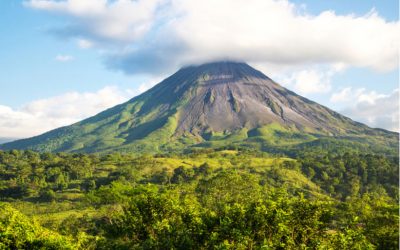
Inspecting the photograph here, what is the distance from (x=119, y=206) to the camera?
3445 inches

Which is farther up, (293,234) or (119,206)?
(293,234)

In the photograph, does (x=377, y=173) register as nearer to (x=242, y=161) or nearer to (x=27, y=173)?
(x=242, y=161)

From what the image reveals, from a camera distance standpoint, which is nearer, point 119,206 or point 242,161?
point 119,206

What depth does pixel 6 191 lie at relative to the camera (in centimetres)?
13675

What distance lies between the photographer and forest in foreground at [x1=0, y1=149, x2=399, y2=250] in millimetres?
34469

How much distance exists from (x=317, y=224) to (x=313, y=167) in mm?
137361

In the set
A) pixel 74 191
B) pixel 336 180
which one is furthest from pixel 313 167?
pixel 74 191

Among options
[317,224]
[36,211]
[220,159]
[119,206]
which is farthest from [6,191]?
[317,224]

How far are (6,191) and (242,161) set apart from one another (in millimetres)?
96647

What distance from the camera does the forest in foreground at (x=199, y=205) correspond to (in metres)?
34.5

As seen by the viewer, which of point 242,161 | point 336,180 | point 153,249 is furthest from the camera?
point 242,161

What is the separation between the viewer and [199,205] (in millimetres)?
71938


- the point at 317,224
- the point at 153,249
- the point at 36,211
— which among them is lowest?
the point at 36,211

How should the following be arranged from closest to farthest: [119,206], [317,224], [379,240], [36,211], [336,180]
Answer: [317,224], [379,240], [119,206], [36,211], [336,180]
